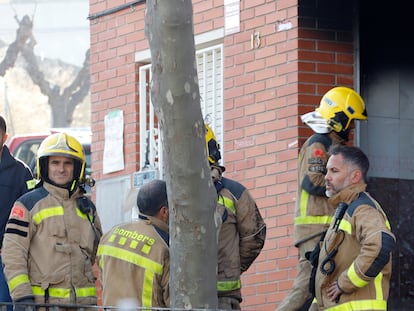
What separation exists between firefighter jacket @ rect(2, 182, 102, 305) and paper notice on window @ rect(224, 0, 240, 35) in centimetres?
293

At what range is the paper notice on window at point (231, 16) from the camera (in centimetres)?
1251

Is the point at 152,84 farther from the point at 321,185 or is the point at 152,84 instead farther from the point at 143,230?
the point at 321,185

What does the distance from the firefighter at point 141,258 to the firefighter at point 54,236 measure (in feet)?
1.88

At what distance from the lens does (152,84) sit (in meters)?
7.97

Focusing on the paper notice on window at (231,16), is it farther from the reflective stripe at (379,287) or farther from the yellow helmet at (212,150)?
the reflective stripe at (379,287)

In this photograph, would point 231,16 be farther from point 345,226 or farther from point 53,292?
point 345,226

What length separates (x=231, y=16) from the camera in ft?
41.3

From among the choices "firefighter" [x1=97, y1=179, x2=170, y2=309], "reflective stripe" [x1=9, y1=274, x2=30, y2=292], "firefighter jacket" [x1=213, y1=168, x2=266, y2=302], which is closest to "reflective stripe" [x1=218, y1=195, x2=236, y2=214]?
"firefighter jacket" [x1=213, y1=168, x2=266, y2=302]

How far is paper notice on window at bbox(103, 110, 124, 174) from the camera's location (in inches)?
547

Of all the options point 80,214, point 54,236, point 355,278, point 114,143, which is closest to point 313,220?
point 355,278

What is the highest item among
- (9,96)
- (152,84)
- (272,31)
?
(9,96)

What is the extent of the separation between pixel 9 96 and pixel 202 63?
39.7 metres

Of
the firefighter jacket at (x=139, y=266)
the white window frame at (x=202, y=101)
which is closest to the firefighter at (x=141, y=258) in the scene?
the firefighter jacket at (x=139, y=266)

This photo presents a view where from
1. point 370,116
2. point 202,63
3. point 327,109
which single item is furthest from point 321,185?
point 202,63
